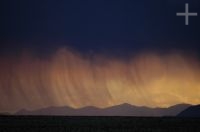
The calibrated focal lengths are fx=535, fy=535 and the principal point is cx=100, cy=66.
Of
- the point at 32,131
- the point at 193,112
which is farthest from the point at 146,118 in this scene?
the point at 193,112

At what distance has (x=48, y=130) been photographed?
35844 mm

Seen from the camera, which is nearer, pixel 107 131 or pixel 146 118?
pixel 107 131

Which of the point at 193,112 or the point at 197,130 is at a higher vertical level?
the point at 197,130

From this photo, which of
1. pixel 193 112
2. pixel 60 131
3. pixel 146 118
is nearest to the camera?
pixel 60 131

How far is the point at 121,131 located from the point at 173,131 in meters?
3.57

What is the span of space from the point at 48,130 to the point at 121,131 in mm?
4900

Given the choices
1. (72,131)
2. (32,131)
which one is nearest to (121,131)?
(72,131)

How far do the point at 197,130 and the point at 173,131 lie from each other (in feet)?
6.19

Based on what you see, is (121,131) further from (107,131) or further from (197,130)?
(197,130)

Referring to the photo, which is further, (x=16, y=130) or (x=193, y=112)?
(x=193, y=112)

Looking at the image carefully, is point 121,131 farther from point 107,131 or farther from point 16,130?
point 16,130

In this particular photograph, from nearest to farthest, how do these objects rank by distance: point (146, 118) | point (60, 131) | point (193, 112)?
point (60, 131) → point (146, 118) → point (193, 112)

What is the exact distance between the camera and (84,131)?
3497 centimetres

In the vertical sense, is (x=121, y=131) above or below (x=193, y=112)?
above
